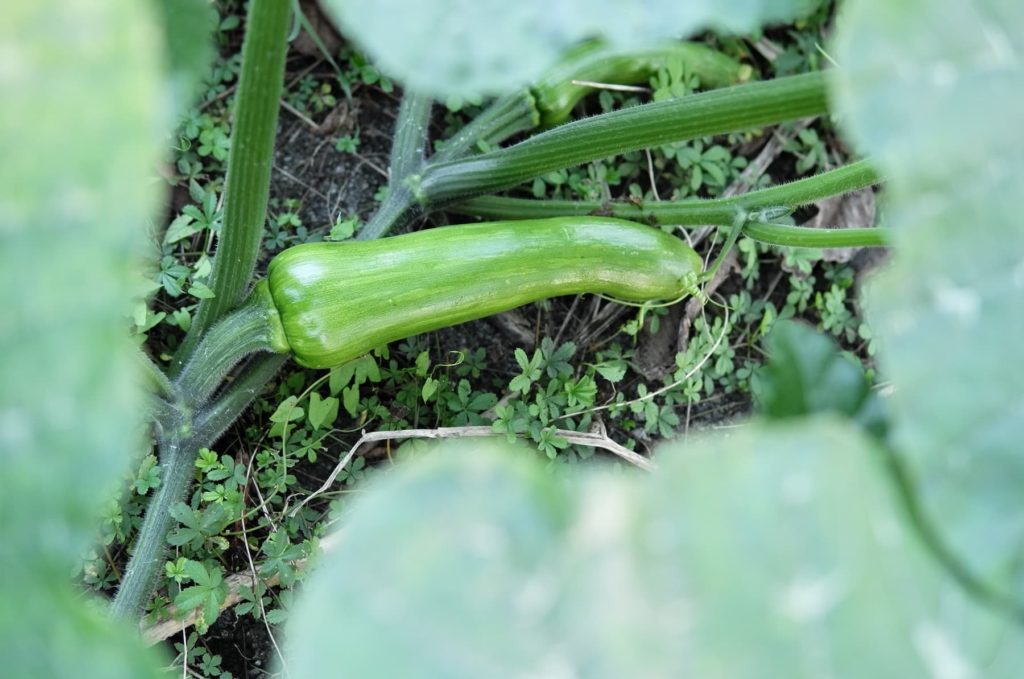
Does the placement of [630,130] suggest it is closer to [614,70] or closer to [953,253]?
[614,70]

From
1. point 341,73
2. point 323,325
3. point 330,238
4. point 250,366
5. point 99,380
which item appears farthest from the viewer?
point 341,73

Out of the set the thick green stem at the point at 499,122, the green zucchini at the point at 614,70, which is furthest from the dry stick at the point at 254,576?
the green zucchini at the point at 614,70

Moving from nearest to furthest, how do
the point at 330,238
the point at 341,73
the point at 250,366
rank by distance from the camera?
1. the point at 250,366
2. the point at 330,238
3. the point at 341,73

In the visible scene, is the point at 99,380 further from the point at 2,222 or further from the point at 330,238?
the point at 330,238

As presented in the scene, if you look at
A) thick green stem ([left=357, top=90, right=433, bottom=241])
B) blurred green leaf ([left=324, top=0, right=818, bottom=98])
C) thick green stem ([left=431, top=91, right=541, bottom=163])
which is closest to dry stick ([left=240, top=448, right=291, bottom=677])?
thick green stem ([left=357, top=90, right=433, bottom=241])

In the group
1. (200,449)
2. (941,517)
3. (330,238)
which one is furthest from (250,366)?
(941,517)

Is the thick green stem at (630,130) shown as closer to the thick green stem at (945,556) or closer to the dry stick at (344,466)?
the dry stick at (344,466)

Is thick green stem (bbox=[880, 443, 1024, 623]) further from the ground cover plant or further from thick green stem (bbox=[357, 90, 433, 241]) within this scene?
thick green stem (bbox=[357, 90, 433, 241])
